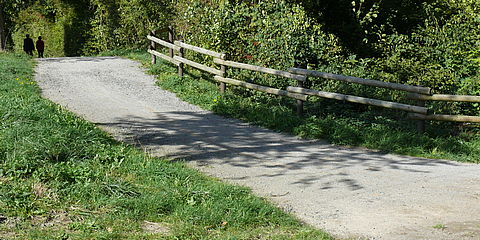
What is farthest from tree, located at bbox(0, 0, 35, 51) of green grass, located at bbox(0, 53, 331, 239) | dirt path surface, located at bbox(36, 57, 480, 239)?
green grass, located at bbox(0, 53, 331, 239)

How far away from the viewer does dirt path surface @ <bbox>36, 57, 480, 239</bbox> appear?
20.1 ft

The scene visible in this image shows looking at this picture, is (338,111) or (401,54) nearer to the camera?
(338,111)

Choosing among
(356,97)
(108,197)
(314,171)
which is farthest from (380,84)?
(108,197)

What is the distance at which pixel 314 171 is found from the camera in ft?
26.5

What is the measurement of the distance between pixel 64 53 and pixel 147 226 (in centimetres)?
2946

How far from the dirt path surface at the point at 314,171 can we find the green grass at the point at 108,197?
1.77 ft

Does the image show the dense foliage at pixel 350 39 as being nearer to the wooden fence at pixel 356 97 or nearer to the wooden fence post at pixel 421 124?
the wooden fence at pixel 356 97

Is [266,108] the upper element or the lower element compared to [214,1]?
lower

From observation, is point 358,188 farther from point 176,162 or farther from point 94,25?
point 94,25

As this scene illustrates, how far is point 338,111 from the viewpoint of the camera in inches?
474

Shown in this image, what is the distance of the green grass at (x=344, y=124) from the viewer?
970 centimetres

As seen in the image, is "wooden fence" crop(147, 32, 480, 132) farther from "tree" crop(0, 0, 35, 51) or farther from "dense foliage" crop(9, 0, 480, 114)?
"tree" crop(0, 0, 35, 51)

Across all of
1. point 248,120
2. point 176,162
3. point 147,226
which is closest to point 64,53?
point 248,120

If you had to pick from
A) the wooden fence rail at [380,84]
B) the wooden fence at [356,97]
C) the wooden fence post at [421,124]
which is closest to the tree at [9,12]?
the wooden fence at [356,97]
